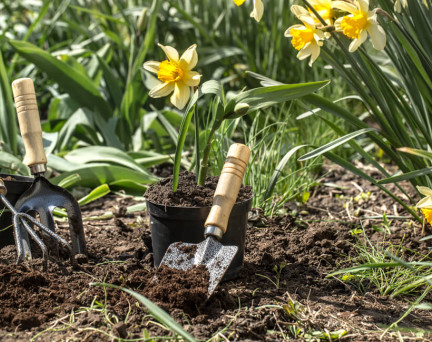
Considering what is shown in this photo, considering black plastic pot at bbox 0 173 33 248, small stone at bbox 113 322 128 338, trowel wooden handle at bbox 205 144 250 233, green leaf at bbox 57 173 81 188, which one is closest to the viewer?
small stone at bbox 113 322 128 338

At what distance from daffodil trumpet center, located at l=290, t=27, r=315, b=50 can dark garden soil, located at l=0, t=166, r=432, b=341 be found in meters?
0.61

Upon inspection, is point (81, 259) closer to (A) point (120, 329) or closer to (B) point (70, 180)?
(A) point (120, 329)

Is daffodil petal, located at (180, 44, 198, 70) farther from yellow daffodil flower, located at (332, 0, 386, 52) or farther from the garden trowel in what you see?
yellow daffodil flower, located at (332, 0, 386, 52)

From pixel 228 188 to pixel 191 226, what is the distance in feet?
0.57

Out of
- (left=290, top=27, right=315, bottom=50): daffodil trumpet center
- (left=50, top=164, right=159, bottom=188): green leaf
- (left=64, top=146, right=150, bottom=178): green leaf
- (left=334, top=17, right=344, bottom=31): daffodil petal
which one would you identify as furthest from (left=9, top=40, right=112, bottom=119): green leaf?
(left=334, top=17, right=344, bottom=31): daffodil petal

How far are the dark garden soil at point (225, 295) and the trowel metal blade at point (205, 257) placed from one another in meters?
0.04

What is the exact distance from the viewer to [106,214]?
2.39 m

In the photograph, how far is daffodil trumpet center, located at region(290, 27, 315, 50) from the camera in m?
1.72

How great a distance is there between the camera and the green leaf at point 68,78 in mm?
2859

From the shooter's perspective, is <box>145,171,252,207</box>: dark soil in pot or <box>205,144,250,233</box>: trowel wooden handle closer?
<box>205,144,250,233</box>: trowel wooden handle

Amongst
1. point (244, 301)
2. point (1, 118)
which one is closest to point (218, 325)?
point (244, 301)

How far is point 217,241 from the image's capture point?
1.59 metres

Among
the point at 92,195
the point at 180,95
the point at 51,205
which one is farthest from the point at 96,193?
the point at 180,95

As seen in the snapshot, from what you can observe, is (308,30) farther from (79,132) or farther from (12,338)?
(79,132)
